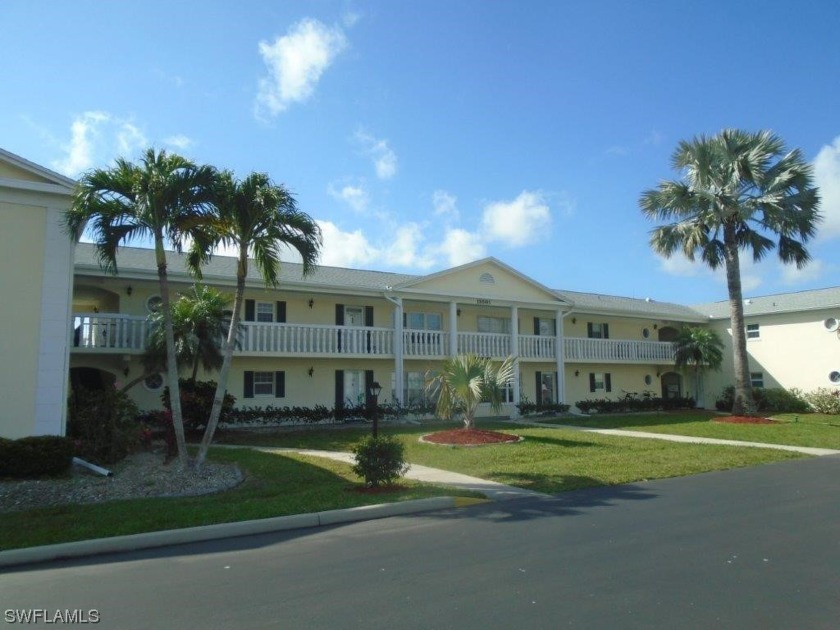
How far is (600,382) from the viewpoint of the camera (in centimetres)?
3102

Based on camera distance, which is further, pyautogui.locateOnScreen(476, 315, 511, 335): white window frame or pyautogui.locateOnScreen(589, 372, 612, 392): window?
pyautogui.locateOnScreen(589, 372, 612, 392): window

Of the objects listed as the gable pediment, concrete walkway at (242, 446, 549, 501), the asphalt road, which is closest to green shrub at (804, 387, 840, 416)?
the gable pediment

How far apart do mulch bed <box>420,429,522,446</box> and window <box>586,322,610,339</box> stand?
15.0m

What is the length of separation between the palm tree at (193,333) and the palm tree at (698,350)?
21.6 metres

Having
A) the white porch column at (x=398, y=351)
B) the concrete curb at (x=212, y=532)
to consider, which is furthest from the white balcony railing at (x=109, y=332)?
the concrete curb at (x=212, y=532)

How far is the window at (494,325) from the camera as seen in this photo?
28.0 m

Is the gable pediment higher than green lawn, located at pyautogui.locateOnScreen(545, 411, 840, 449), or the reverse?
the gable pediment

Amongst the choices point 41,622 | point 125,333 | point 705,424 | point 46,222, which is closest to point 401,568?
point 41,622

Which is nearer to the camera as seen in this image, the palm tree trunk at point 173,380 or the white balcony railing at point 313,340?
the palm tree trunk at point 173,380

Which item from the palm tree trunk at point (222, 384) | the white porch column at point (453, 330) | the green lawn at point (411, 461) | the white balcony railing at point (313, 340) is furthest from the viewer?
the white porch column at point (453, 330)

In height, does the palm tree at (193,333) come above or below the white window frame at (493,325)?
below

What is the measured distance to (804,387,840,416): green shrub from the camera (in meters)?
28.2

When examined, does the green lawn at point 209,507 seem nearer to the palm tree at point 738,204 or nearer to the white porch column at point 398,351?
the white porch column at point 398,351

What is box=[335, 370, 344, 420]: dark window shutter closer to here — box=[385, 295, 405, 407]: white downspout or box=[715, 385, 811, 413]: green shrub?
box=[385, 295, 405, 407]: white downspout
